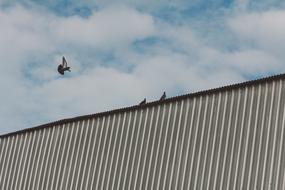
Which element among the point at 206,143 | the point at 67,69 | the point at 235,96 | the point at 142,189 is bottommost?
the point at 142,189

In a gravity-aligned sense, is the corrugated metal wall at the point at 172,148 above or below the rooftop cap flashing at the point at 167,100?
below

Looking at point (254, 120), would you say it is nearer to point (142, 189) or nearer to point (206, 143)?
point (206, 143)

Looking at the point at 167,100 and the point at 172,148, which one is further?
the point at 167,100

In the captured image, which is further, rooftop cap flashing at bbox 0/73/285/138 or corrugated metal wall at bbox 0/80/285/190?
rooftop cap flashing at bbox 0/73/285/138

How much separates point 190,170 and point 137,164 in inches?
89.4

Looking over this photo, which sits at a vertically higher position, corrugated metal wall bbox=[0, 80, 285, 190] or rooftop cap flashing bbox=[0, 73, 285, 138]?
rooftop cap flashing bbox=[0, 73, 285, 138]

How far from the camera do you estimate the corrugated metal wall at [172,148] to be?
15875 mm

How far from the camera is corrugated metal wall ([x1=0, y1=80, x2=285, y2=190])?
15.9 m

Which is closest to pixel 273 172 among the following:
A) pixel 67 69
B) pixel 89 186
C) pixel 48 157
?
pixel 89 186

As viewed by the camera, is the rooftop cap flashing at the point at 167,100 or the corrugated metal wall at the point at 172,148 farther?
the rooftop cap flashing at the point at 167,100

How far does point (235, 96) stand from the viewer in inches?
675

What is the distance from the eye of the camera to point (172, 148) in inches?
705

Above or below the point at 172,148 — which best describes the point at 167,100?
above

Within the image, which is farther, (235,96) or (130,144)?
(130,144)
